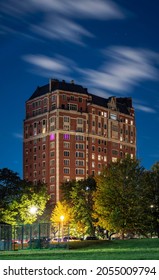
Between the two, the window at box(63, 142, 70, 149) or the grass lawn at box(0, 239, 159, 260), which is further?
the window at box(63, 142, 70, 149)

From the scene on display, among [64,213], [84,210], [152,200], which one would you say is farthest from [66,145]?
[152,200]

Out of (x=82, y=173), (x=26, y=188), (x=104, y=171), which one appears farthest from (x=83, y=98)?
(x=104, y=171)

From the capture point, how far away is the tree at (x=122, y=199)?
77312mm

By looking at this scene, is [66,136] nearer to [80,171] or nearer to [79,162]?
[79,162]

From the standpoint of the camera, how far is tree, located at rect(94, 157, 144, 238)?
77312 millimetres

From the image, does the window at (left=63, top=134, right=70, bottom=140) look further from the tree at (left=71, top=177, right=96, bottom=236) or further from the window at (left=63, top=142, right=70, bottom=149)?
the tree at (left=71, top=177, right=96, bottom=236)

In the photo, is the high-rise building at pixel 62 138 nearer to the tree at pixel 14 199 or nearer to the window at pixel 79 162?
the window at pixel 79 162

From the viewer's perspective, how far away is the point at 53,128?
192m

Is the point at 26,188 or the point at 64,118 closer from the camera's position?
the point at 26,188

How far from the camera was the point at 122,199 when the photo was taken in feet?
255

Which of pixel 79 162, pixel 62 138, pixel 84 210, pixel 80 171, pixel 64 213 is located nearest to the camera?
pixel 84 210

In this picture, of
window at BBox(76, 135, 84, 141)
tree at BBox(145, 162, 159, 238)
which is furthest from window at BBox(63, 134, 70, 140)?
tree at BBox(145, 162, 159, 238)

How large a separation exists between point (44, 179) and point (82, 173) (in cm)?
1329
